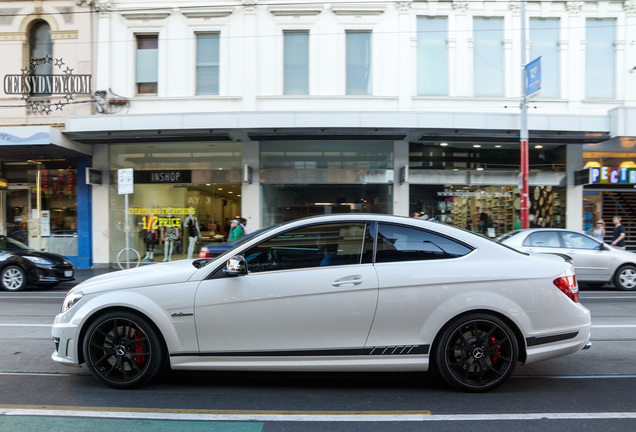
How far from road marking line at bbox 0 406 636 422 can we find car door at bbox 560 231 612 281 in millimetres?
8496

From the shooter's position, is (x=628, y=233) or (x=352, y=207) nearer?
(x=352, y=207)

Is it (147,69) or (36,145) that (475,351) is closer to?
(36,145)

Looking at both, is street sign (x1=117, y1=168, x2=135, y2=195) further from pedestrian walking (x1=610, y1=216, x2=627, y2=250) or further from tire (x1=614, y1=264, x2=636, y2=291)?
pedestrian walking (x1=610, y1=216, x2=627, y2=250)

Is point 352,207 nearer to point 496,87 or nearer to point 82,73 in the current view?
point 496,87

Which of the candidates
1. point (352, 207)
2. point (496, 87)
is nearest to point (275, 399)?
point (352, 207)

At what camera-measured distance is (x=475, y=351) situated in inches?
168

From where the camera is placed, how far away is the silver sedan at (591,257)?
37.6 ft

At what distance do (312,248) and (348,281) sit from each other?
1.61 ft

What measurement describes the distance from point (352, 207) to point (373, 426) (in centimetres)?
1349

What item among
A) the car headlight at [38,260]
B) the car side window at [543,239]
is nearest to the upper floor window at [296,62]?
the car side window at [543,239]

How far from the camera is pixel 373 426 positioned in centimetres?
363

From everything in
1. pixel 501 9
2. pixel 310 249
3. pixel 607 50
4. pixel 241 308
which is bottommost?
pixel 241 308

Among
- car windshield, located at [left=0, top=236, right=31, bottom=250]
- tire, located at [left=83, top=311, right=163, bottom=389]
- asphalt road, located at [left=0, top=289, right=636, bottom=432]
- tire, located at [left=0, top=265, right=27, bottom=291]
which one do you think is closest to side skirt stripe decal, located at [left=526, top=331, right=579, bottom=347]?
asphalt road, located at [left=0, top=289, right=636, bottom=432]

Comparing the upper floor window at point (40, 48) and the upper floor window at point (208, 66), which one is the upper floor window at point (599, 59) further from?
the upper floor window at point (40, 48)
